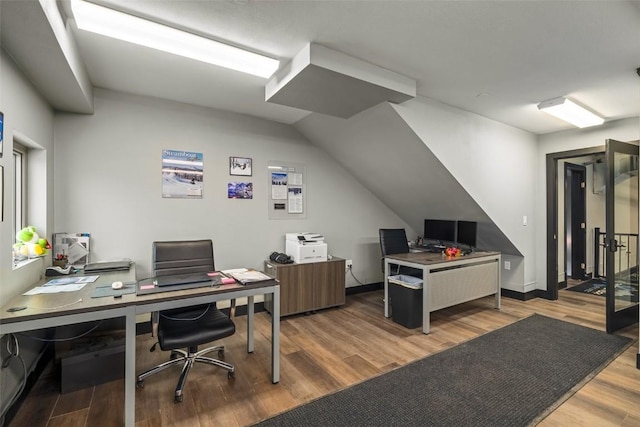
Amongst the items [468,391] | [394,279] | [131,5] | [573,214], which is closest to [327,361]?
[468,391]

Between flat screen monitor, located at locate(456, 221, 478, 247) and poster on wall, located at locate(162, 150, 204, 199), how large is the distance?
3.42m

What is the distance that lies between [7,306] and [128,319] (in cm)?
60

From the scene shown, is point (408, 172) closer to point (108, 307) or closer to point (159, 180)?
point (159, 180)

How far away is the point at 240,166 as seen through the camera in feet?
12.2

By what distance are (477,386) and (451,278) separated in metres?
1.37

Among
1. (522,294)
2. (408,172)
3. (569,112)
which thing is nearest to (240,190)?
(408,172)

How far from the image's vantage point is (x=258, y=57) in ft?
7.54

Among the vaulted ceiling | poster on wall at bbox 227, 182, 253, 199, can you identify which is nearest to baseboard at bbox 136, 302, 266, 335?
poster on wall at bbox 227, 182, 253, 199

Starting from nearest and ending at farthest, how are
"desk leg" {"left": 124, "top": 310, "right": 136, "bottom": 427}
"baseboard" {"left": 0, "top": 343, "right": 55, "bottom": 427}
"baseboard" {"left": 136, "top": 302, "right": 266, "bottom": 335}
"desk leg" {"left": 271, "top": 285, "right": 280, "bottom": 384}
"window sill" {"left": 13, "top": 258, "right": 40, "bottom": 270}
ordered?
"desk leg" {"left": 124, "top": 310, "right": 136, "bottom": 427}, "baseboard" {"left": 0, "top": 343, "right": 55, "bottom": 427}, "window sill" {"left": 13, "top": 258, "right": 40, "bottom": 270}, "desk leg" {"left": 271, "top": 285, "right": 280, "bottom": 384}, "baseboard" {"left": 136, "top": 302, "right": 266, "bottom": 335}

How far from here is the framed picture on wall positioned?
12.0 ft

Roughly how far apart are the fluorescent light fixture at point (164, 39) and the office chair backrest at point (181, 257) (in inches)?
59.8

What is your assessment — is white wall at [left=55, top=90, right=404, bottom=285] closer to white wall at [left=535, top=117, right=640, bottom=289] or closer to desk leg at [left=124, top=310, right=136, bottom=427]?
desk leg at [left=124, top=310, right=136, bottom=427]

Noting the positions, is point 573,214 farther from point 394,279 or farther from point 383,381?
point 383,381

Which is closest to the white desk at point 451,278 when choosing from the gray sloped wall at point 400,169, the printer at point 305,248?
the gray sloped wall at point 400,169
